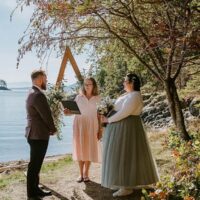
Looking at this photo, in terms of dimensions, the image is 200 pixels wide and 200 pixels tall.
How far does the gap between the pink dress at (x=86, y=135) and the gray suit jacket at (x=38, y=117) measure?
1.35 meters

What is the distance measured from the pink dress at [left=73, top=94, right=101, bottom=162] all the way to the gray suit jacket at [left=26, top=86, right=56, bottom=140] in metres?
1.35

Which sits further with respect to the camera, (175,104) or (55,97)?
(175,104)

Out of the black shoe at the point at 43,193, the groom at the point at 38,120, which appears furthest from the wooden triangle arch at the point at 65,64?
the black shoe at the point at 43,193

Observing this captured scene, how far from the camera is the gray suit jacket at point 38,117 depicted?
758cm

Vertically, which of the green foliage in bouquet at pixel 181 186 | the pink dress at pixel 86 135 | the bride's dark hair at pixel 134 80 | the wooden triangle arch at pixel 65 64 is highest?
the wooden triangle arch at pixel 65 64

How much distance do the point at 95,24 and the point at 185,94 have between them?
376 inches

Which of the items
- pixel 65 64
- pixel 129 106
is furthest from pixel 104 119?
pixel 65 64

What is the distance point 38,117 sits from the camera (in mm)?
7688

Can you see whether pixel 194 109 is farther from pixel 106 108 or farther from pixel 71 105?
pixel 106 108

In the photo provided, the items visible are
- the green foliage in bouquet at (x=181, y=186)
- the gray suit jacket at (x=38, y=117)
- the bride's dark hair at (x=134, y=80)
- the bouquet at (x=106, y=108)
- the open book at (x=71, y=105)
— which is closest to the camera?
the green foliage in bouquet at (x=181, y=186)

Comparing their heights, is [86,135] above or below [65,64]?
below

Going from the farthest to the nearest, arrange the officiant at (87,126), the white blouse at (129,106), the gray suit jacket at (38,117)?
the officiant at (87,126), the white blouse at (129,106), the gray suit jacket at (38,117)

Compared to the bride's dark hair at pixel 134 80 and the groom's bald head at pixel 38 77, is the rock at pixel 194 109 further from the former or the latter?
the groom's bald head at pixel 38 77

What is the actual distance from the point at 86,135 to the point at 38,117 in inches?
62.5
